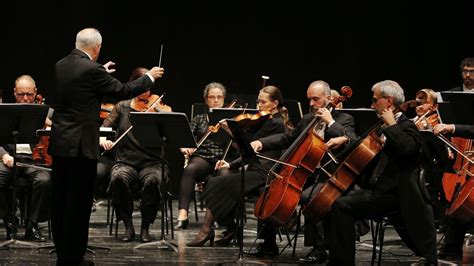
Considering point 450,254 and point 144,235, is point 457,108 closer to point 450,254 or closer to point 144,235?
point 450,254

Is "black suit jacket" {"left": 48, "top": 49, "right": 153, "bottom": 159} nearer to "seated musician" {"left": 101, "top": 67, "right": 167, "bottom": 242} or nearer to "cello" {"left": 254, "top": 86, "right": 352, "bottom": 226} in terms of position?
"cello" {"left": 254, "top": 86, "right": 352, "bottom": 226}

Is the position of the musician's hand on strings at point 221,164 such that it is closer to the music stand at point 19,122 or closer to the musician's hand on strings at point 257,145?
the musician's hand on strings at point 257,145

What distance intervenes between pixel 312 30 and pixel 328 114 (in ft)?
12.8

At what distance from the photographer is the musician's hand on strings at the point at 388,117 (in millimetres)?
5109

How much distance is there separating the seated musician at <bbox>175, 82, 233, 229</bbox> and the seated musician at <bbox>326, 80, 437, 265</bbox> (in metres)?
2.14

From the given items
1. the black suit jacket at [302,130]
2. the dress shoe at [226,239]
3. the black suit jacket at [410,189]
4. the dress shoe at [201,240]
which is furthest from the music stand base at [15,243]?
the black suit jacket at [410,189]

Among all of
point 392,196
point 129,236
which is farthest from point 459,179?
point 129,236

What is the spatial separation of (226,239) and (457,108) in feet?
6.51

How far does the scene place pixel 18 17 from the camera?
8.98 meters

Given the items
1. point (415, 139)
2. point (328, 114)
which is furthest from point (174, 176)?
point (415, 139)

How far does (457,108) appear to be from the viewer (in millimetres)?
5594

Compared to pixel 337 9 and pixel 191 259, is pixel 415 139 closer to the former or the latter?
pixel 191 259

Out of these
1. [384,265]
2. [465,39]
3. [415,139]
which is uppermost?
[465,39]

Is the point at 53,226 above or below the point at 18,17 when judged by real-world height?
below
